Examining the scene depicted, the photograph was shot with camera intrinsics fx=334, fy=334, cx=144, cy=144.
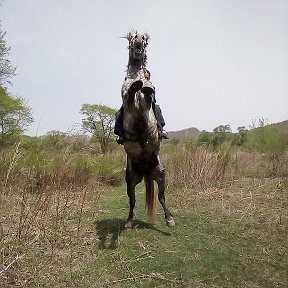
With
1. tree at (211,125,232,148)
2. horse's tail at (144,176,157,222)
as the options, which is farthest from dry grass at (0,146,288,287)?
tree at (211,125,232,148)

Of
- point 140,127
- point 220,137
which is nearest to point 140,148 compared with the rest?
point 140,127

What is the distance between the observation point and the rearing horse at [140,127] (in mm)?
4695

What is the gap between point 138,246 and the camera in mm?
4969

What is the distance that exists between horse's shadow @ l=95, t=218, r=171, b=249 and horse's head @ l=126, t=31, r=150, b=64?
9.20 ft

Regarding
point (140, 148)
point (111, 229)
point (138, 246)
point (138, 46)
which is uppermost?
point (138, 46)

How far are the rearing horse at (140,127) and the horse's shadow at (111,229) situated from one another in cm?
20

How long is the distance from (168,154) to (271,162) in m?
5.58

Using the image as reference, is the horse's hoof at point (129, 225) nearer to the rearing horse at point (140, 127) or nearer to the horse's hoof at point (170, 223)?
the rearing horse at point (140, 127)

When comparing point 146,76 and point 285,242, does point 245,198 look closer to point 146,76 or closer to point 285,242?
point 285,242

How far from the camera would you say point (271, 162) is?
579 inches

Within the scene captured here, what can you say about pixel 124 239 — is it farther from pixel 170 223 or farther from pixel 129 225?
pixel 170 223

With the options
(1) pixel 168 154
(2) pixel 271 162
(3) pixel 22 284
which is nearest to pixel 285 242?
(3) pixel 22 284

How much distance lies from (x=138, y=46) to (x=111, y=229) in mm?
3079

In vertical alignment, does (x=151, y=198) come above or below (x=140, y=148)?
below
